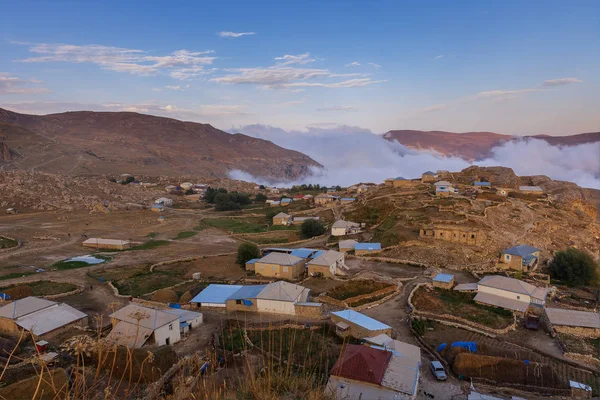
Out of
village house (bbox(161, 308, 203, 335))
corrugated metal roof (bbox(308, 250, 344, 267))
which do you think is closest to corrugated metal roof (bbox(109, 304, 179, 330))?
village house (bbox(161, 308, 203, 335))

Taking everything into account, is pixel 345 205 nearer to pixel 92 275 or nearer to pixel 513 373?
pixel 92 275

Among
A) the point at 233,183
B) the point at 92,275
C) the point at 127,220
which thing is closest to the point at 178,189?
the point at 233,183

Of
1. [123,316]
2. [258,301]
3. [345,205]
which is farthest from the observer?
[345,205]

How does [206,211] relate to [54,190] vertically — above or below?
below

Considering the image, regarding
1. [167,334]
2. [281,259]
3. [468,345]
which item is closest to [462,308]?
[468,345]

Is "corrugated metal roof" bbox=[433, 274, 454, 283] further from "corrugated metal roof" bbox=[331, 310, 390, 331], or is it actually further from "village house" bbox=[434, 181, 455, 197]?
"village house" bbox=[434, 181, 455, 197]
